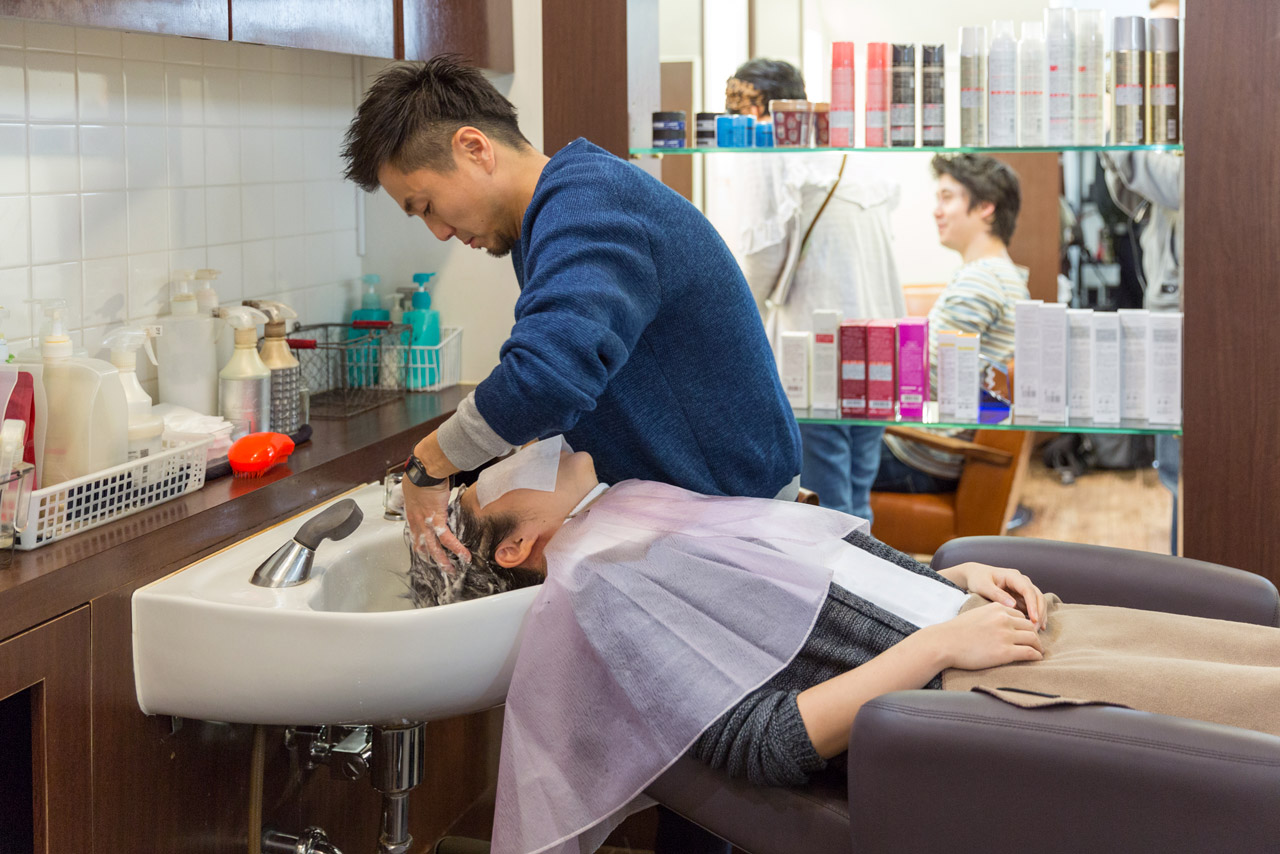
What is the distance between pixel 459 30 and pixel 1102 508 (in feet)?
12.8

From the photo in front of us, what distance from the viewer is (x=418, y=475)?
1496mm

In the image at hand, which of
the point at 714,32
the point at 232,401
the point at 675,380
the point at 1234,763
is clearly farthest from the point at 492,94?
the point at 714,32

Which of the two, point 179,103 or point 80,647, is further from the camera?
point 179,103

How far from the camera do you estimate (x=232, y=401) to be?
2.02 metres

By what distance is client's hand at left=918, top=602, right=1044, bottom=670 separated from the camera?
1435mm

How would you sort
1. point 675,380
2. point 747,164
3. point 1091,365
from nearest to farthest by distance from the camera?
point 675,380, point 1091,365, point 747,164

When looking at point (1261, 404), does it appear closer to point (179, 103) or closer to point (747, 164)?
point (747, 164)

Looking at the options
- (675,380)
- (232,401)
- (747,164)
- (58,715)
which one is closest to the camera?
(58,715)

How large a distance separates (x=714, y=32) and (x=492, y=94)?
307 cm

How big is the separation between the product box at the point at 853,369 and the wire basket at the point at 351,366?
3.04 ft

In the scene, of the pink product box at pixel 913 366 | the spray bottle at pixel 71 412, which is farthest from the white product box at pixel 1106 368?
the spray bottle at pixel 71 412

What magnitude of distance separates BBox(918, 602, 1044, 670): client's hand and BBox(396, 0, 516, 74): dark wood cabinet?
1.48 m

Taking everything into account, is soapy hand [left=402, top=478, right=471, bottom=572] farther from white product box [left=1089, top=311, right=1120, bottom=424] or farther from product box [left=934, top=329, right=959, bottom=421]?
white product box [left=1089, top=311, right=1120, bottom=424]

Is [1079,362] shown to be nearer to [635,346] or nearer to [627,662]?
[635,346]
